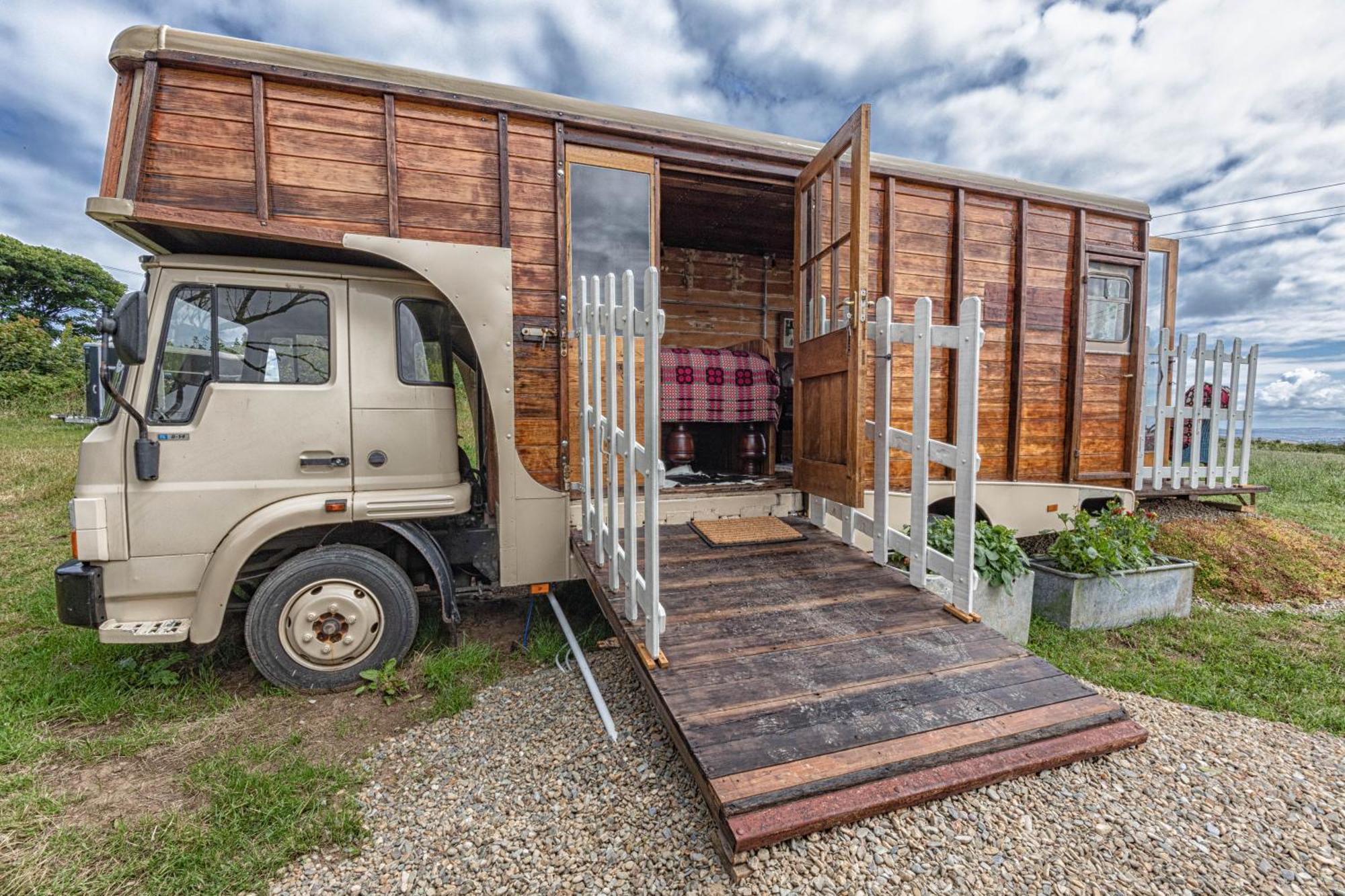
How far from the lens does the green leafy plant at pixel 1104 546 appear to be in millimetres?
3467

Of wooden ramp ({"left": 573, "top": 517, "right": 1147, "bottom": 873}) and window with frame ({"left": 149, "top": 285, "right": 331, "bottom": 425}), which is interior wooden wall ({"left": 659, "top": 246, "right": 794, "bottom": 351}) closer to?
window with frame ({"left": 149, "top": 285, "right": 331, "bottom": 425})

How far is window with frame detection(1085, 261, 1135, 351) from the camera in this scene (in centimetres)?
439

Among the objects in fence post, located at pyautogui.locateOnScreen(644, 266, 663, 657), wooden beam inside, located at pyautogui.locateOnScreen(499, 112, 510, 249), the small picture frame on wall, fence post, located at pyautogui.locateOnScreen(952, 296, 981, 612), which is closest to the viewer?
fence post, located at pyautogui.locateOnScreen(644, 266, 663, 657)

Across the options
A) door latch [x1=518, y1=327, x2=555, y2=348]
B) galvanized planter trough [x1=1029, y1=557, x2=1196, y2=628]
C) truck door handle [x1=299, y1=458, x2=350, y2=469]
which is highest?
door latch [x1=518, y1=327, x2=555, y2=348]

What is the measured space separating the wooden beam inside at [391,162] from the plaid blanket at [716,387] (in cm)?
191

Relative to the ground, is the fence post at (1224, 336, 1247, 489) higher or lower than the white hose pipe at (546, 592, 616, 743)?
higher

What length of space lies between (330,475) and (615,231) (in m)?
1.99

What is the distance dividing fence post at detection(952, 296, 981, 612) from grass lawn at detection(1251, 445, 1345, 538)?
587 cm

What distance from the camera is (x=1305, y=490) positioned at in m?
8.15

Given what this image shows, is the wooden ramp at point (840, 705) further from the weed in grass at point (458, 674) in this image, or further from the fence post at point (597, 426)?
the weed in grass at point (458, 674)

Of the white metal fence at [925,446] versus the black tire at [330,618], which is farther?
the black tire at [330,618]

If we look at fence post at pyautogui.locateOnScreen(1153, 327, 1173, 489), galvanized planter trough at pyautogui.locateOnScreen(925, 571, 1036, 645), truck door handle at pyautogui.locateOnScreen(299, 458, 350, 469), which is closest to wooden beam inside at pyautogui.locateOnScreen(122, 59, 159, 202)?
truck door handle at pyautogui.locateOnScreen(299, 458, 350, 469)

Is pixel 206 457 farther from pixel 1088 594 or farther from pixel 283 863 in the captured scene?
pixel 1088 594

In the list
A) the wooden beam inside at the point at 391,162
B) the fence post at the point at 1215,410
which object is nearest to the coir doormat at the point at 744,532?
the wooden beam inside at the point at 391,162
